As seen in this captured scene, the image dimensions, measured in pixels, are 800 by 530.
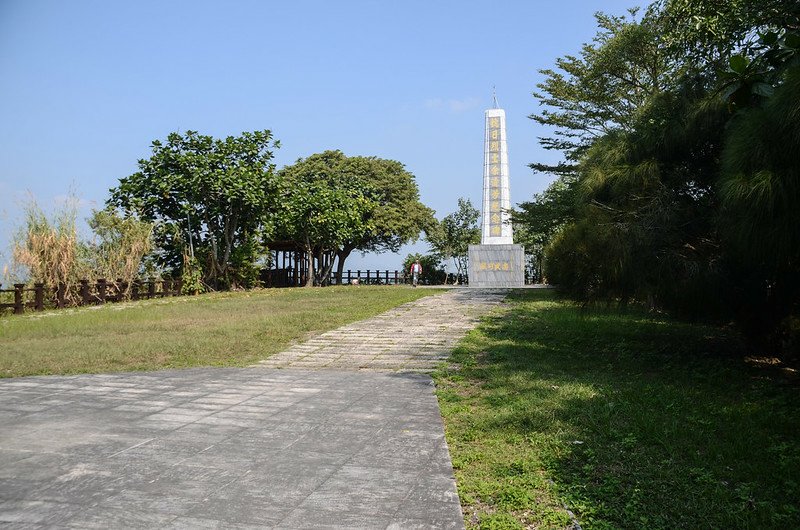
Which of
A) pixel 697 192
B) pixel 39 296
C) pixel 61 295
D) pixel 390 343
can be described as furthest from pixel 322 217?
pixel 697 192

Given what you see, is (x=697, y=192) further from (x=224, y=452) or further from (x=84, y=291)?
(x=84, y=291)

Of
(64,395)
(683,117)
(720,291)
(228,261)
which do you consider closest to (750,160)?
(720,291)

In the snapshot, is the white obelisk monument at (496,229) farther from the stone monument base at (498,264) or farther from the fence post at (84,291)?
the fence post at (84,291)

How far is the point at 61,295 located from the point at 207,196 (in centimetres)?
599

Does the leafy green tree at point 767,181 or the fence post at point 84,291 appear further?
the fence post at point 84,291

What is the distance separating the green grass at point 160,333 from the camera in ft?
21.2

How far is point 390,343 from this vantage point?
7805 mm

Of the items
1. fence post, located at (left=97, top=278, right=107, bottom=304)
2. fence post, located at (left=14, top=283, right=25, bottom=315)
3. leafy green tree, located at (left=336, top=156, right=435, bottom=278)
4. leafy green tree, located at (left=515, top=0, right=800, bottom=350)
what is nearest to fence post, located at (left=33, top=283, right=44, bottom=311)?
fence post, located at (left=14, top=283, right=25, bottom=315)

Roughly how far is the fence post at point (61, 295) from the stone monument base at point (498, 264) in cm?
1337

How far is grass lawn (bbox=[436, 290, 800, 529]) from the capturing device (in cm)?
259

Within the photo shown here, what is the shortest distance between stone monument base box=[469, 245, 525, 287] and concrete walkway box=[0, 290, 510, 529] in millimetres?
17082

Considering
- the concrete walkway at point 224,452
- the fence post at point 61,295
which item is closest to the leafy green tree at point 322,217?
the fence post at point 61,295

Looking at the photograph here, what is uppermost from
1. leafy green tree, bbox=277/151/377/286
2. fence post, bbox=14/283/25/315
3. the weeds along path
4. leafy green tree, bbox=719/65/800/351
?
leafy green tree, bbox=277/151/377/286

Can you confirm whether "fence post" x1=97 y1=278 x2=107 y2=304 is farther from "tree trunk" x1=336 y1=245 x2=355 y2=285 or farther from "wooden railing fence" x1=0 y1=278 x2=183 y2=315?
"tree trunk" x1=336 y1=245 x2=355 y2=285
